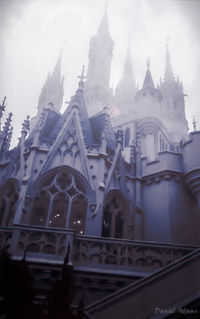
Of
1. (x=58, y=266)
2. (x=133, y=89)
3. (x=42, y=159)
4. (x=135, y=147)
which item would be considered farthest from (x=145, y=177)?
(x=133, y=89)

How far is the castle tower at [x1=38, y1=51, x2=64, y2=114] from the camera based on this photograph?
38344 mm

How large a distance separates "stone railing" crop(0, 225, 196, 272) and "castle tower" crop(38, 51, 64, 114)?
97.3ft

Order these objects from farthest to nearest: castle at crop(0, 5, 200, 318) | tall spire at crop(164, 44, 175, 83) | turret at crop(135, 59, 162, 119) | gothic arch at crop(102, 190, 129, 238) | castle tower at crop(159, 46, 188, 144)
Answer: tall spire at crop(164, 44, 175, 83) → castle tower at crop(159, 46, 188, 144) → turret at crop(135, 59, 162, 119) → gothic arch at crop(102, 190, 129, 238) → castle at crop(0, 5, 200, 318)

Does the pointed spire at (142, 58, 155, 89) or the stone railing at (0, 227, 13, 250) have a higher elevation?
the pointed spire at (142, 58, 155, 89)

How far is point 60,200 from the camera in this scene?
12516 mm

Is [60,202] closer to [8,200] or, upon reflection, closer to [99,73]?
[8,200]

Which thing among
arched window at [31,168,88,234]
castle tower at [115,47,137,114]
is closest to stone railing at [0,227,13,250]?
arched window at [31,168,88,234]

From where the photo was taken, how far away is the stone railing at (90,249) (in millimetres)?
9070

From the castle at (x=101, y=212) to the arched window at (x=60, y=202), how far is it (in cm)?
4

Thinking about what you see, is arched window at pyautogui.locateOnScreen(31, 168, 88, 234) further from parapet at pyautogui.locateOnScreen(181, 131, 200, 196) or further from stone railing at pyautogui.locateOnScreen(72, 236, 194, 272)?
parapet at pyautogui.locateOnScreen(181, 131, 200, 196)

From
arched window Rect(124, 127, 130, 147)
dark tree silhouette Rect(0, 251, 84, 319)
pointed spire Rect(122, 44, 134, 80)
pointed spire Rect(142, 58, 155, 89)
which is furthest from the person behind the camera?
pointed spire Rect(122, 44, 134, 80)

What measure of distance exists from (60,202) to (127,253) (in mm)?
4187

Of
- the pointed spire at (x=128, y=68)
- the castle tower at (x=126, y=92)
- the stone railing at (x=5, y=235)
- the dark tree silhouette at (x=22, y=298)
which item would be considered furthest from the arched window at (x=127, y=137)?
the dark tree silhouette at (x=22, y=298)

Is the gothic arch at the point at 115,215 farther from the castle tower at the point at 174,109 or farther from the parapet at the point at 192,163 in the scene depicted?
the castle tower at the point at 174,109
